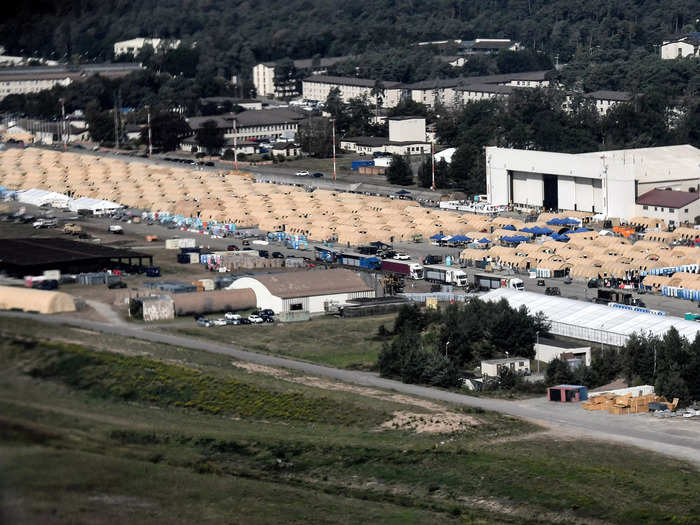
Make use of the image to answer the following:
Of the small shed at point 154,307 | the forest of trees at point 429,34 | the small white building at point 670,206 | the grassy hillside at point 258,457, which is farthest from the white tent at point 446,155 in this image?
the grassy hillside at point 258,457

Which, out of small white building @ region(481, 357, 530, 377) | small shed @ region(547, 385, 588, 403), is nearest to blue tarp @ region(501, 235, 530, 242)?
small white building @ region(481, 357, 530, 377)

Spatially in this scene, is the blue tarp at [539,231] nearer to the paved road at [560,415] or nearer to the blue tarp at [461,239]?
the blue tarp at [461,239]

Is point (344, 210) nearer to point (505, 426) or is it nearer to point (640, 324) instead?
point (640, 324)

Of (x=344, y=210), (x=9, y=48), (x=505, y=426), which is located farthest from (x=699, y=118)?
(x=9, y=48)

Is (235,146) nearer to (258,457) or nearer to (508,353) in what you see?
(508,353)

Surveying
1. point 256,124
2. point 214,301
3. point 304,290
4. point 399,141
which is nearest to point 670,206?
point 304,290
